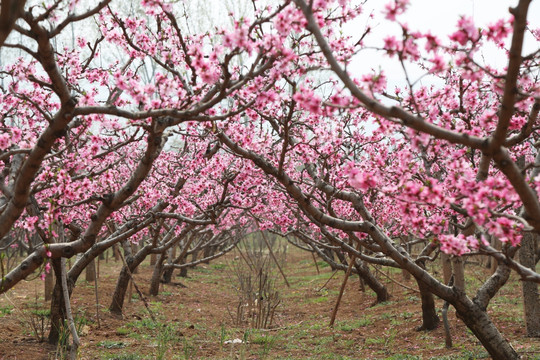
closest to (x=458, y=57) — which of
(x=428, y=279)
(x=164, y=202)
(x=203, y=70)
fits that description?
(x=203, y=70)

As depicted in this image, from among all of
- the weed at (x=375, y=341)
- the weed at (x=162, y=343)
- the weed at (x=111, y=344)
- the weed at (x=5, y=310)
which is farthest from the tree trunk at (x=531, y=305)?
the weed at (x=5, y=310)

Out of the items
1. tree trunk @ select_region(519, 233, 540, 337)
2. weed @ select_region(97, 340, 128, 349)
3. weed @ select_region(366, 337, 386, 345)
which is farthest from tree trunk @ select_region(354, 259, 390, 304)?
weed @ select_region(97, 340, 128, 349)

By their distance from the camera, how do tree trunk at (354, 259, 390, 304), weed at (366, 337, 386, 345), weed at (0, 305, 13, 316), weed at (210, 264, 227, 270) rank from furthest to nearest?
1. weed at (210, 264, 227, 270)
2. tree trunk at (354, 259, 390, 304)
3. weed at (0, 305, 13, 316)
4. weed at (366, 337, 386, 345)

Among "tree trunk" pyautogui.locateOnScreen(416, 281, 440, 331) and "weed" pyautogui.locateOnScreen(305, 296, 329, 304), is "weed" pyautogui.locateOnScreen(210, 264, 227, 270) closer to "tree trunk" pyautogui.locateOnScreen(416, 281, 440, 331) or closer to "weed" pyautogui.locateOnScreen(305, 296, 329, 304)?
"weed" pyautogui.locateOnScreen(305, 296, 329, 304)

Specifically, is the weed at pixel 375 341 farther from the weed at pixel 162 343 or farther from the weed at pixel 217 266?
the weed at pixel 217 266

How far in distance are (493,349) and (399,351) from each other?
2.72m

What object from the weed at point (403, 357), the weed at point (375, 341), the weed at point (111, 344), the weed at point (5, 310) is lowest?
the weed at point (375, 341)

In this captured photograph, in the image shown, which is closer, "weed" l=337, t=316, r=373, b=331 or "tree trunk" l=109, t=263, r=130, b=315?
"weed" l=337, t=316, r=373, b=331

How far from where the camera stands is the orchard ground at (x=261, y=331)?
7031 millimetres

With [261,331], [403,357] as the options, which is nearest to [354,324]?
[261,331]

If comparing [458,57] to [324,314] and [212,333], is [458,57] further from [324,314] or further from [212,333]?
[324,314]

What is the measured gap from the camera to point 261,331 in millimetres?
9398

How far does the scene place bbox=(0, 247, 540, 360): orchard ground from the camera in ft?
23.1

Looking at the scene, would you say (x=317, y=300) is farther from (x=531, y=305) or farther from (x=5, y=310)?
(x=5, y=310)
